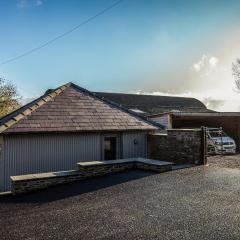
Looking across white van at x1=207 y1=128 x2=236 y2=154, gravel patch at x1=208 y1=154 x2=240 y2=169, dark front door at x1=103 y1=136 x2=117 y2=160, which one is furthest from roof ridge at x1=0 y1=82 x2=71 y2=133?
white van at x1=207 y1=128 x2=236 y2=154

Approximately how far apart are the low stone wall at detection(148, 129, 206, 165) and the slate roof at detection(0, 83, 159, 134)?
116cm

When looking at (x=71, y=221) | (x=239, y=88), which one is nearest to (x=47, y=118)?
(x=71, y=221)

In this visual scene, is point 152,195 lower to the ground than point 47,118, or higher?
lower

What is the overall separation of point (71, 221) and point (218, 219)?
358cm

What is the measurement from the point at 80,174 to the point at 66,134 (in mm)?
4368

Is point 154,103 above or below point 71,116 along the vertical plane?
above

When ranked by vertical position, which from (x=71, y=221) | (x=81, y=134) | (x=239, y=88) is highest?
(x=239, y=88)

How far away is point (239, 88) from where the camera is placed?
4328 cm

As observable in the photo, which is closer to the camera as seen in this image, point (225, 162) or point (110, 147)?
point (225, 162)

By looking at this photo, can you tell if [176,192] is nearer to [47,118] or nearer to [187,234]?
[187,234]

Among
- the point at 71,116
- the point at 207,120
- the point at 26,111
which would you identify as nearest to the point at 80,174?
the point at 71,116

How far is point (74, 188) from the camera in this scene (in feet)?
A: 39.8

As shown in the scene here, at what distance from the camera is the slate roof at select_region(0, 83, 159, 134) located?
17.0 metres

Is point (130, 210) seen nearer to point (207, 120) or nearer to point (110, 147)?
point (110, 147)
